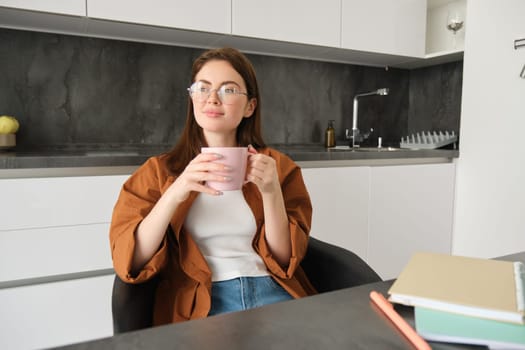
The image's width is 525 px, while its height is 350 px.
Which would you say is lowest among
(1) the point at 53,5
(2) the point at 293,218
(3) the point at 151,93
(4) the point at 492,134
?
(2) the point at 293,218

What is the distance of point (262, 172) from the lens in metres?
0.84

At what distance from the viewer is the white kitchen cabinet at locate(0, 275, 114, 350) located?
1454 millimetres

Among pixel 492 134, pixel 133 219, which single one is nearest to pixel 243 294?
pixel 133 219

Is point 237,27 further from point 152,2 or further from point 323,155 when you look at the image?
point 323,155

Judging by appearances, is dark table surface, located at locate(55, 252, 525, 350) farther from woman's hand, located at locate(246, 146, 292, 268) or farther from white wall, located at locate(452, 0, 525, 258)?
white wall, located at locate(452, 0, 525, 258)

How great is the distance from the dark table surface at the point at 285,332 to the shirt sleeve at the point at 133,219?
46 centimetres

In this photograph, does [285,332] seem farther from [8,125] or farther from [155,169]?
[8,125]

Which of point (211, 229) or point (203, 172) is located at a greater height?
point (203, 172)

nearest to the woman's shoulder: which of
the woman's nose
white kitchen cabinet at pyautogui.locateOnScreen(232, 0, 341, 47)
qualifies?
the woman's nose

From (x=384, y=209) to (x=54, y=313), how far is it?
157cm

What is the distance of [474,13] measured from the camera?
A: 225cm

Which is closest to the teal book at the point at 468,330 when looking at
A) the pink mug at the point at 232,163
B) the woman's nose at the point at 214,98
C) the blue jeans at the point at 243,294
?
the pink mug at the point at 232,163

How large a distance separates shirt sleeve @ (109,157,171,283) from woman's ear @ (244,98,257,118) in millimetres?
256

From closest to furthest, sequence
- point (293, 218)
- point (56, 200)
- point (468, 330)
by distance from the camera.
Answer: point (468, 330)
point (293, 218)
point (56, 200)
